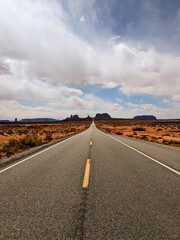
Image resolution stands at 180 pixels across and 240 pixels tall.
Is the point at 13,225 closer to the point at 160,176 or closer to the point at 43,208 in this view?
the point at 43,208

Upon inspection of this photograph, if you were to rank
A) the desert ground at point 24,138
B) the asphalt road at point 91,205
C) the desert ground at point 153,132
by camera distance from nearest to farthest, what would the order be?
the asphalt road at point 91,205, the desert ground at point 24,138, the desert ground at point 153,132

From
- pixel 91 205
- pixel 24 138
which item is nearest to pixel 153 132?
pixel 24 138

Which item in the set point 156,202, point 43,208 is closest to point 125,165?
point 156,202

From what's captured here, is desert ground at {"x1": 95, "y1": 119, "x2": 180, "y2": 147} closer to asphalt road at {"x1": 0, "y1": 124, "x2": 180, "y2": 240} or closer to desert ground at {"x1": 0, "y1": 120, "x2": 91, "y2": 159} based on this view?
desert ground at {"x1": 0, "y1": 120, "x2": 91, "y2": 159}

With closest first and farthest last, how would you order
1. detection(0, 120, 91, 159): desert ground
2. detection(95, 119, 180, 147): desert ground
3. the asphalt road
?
the asphalt road
detection(0, 120, 91, 159): desert ground
detection(95, 119, 180, 147): desert ground

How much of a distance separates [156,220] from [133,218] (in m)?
0.40

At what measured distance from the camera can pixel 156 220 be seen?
100 inches

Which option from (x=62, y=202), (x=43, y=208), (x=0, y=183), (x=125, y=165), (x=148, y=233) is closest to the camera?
(x=148, y=233)

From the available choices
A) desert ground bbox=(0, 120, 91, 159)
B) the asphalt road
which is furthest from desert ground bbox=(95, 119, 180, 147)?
the asphalt road

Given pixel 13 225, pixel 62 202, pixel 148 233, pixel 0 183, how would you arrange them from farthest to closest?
A: pixel 0 183, pixel 62 202, pixel 13 225, pixel 148 233

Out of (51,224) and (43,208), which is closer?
(51,224)

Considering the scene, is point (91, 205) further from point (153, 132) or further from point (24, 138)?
point (153, 132)

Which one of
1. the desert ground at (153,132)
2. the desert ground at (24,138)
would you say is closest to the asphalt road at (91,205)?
the desert ground at (24,138)

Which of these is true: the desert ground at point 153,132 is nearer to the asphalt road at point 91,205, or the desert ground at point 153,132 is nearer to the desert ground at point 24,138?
the desert ground at point 24,138
